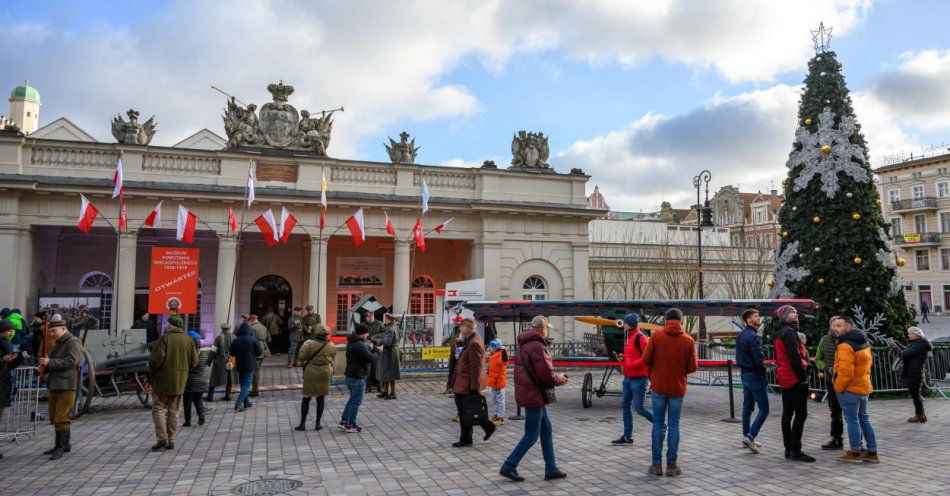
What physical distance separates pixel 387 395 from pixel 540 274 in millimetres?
13687

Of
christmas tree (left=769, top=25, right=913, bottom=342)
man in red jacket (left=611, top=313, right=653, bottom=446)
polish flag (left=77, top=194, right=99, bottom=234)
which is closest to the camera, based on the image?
man in red jacket (left=611, top=313, right=653, bottom=446)

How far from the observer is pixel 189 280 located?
21.8m

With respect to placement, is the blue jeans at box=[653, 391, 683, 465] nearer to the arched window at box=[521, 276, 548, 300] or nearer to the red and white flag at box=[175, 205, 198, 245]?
the red and white flag at box=[175, 205, 198, 245]

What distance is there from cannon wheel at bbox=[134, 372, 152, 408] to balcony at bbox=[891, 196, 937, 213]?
6863cm

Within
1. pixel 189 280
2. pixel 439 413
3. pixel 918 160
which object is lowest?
pixel 439 413

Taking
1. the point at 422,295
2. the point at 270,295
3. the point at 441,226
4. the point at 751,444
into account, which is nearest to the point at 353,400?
the point at 751,444

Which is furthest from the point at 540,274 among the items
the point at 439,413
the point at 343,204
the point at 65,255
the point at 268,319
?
the point at 65,255

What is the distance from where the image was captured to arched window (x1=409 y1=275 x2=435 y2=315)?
97.5ft

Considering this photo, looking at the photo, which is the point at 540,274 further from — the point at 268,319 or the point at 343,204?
the point at 268,319

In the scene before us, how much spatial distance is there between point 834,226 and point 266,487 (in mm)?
13053

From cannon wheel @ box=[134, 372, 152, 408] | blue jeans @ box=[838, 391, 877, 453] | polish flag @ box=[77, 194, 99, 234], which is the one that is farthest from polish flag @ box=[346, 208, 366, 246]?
blue jeans @ box=[838, 391, 877, 453]

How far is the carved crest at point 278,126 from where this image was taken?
2478 centimetres

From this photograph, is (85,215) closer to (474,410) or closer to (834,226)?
(474,410)

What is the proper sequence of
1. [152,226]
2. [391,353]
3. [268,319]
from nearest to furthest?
[391,353], [152,226], [268,319]
